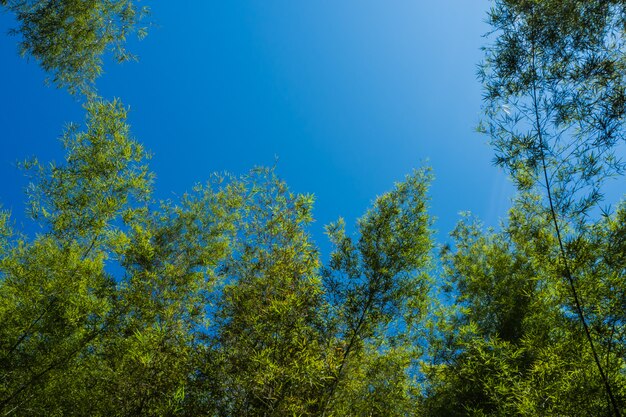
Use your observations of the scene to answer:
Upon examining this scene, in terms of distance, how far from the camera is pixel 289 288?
5.07 metres

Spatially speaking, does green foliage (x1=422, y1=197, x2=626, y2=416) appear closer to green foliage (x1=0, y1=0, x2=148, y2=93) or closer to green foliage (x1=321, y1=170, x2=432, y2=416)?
green foliage (x1=321, y1=170, x2=432, y2=416)

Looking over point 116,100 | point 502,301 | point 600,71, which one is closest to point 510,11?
point 600,71

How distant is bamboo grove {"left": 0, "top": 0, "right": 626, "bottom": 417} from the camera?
12.9 ft

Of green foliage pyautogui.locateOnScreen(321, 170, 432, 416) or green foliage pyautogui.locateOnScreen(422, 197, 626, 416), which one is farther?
green foliage pyautogui.locateOnScreen(321, 170, 432, 416)

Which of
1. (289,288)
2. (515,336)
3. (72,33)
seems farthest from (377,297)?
(72,33)

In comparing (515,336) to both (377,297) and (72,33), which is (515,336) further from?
(72,33)

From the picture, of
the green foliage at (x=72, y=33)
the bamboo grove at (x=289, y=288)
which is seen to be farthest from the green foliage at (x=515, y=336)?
the green foliage at (x=72, y=33)

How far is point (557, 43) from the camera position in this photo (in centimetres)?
407

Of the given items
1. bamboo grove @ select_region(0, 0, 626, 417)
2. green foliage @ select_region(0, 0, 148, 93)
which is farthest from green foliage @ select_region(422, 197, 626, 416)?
green foliage @ select_region(0, 0, 148, 93)

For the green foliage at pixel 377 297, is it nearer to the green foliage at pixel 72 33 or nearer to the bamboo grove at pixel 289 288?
the bamboo grove at pixel 289 288

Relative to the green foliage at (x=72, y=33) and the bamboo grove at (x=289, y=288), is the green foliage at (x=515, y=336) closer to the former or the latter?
the bamboo grove at (x=289, y=288)

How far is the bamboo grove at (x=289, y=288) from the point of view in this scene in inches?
154

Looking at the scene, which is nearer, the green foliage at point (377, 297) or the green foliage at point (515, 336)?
the green foliage at point (515, 336)

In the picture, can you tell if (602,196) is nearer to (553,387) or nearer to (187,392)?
(553,387)
